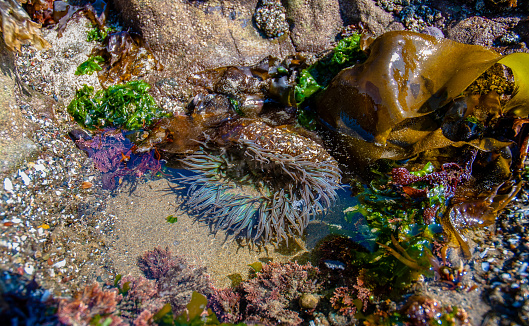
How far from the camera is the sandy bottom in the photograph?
2773 millimetres

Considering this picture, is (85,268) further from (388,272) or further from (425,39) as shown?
(425,39)

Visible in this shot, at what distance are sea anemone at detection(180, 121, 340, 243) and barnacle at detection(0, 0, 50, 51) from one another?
6.44 ft

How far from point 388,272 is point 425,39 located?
247 cm

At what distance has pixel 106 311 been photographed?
2.09 m

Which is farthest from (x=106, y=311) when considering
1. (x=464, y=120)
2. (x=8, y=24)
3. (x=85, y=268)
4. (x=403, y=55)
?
(x=464, y=120)

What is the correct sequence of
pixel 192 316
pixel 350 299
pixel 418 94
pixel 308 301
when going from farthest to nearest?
pixel 418 94 < pixel 308 301 < pixel 350 299 < pixel 192 316

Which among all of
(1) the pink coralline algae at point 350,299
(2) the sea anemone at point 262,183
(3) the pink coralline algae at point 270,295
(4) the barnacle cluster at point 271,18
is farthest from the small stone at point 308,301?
(4) the barnacle cluster at point 271,18

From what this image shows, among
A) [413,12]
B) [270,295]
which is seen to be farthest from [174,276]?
[413,12]

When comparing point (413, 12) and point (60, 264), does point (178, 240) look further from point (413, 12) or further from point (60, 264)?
point (413, 12)

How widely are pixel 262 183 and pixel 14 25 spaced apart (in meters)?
2.87

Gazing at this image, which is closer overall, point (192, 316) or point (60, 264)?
point (192, 316)

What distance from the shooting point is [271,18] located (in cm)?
418

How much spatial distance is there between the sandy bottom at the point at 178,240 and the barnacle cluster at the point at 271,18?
281cm

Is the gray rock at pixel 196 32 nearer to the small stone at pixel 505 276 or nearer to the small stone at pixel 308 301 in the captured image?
the small stone at pixel 308 301
